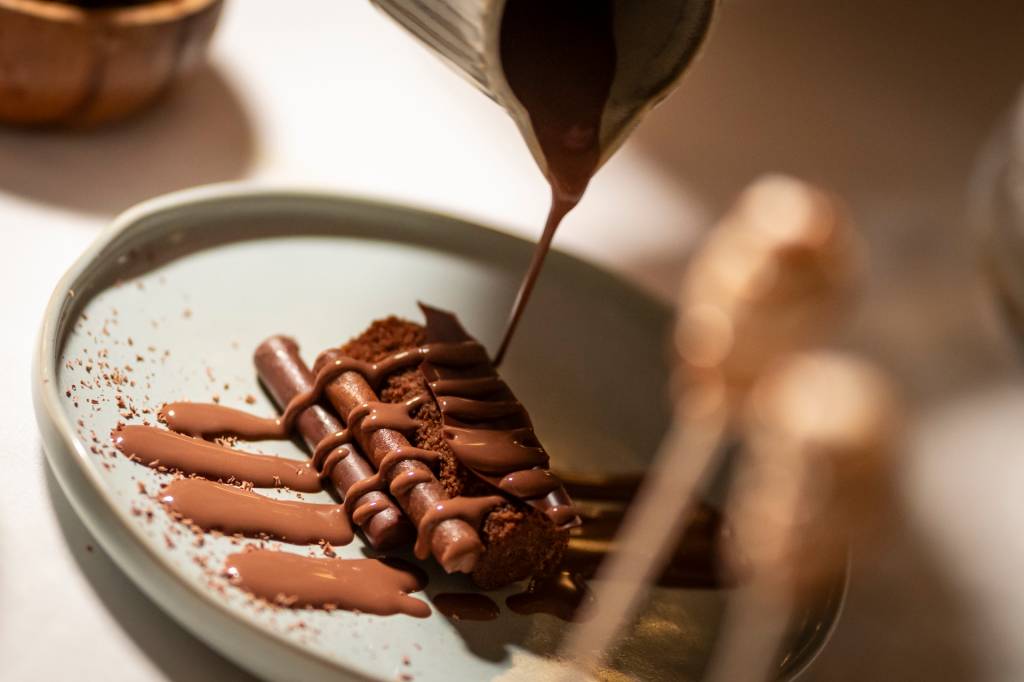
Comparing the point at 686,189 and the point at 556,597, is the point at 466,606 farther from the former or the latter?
the point at 686,189

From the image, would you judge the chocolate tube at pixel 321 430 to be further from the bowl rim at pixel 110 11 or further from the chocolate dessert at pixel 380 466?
the bowl rim at pixel 110 11

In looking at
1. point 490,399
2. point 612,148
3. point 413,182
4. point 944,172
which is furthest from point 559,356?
point 944,172

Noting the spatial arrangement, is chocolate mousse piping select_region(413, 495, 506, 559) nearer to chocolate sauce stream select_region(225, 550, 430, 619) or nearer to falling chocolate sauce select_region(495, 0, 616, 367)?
chocolate sauce stream select_region(225, 550, 430, 619)

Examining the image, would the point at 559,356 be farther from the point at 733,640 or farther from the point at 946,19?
the point at 946,19

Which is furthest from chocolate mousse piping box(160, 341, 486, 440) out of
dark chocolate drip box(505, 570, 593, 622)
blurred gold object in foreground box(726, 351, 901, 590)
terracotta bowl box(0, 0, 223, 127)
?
blurred gold object in foreground box(726, 351, 901, 590)

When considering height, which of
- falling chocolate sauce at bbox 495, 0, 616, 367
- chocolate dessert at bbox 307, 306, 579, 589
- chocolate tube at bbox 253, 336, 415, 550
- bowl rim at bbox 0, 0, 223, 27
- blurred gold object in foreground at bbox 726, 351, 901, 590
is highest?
blurred gold object in foreground at bbox 726, 351, 901, 590

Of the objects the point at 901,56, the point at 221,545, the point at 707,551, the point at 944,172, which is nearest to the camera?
the point at 221,545

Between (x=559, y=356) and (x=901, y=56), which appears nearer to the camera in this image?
(x=559, y=356)
